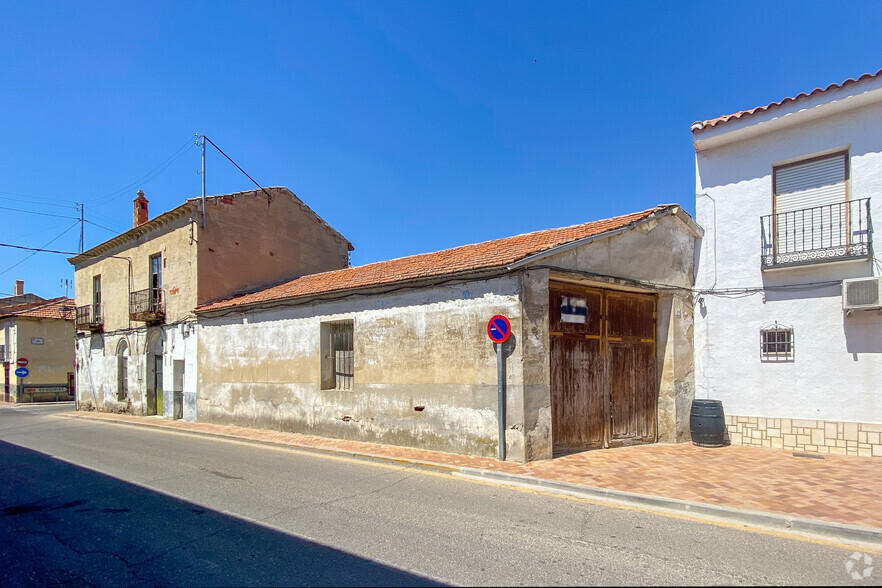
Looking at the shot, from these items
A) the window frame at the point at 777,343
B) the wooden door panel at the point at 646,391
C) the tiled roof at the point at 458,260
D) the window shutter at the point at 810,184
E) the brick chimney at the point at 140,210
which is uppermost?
the brick chimney at the point at 140,210

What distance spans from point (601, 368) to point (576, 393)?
A: 2.71 ft

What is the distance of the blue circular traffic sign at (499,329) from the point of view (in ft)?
27.5

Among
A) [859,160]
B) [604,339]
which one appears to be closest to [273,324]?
[604,339]

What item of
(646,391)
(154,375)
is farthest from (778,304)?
(154,375)

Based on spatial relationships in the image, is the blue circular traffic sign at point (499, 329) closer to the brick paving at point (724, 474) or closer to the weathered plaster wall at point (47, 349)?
the brick paving at point (724, 474)

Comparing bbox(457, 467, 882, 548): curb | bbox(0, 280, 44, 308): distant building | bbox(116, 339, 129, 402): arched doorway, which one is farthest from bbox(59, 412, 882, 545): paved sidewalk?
bbox(0, 280, 44, 308): distant building

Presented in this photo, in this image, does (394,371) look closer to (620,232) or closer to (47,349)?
(620,232)

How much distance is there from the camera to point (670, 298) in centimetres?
1045

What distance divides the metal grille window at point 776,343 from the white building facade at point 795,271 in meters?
0.02

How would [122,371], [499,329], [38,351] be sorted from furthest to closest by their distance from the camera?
[38,351], [122,371], [499,329]

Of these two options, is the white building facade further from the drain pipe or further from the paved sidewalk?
the drain pipe

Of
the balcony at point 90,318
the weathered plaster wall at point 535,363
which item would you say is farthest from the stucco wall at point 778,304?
the balcony at point 90,318

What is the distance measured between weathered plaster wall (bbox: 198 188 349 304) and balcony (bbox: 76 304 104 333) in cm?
845

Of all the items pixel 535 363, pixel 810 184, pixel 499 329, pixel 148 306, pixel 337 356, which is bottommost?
pixel 337 356
